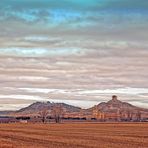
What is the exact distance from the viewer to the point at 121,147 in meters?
41.6

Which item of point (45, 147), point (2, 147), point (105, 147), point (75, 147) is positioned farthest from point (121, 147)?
point (2, 147)

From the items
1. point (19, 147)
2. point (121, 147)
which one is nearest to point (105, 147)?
point (121, 147)

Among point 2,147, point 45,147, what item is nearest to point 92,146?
point 45,147

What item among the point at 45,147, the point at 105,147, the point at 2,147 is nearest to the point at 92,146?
the point at 105,147

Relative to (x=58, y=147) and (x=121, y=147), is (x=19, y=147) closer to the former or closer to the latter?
(x=58, y=147)

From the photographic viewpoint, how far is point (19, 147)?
41.2 m

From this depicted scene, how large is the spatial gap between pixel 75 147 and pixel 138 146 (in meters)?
5.70

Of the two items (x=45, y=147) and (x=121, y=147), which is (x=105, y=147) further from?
(x=45, y=147)

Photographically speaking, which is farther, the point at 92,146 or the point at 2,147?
the point at 92,146

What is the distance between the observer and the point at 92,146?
42875mm

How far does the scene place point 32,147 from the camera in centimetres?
4162

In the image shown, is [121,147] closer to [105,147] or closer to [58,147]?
[105,147]

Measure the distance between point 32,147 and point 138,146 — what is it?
31.0 feet

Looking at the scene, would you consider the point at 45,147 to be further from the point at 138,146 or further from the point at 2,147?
the point at 138,146
